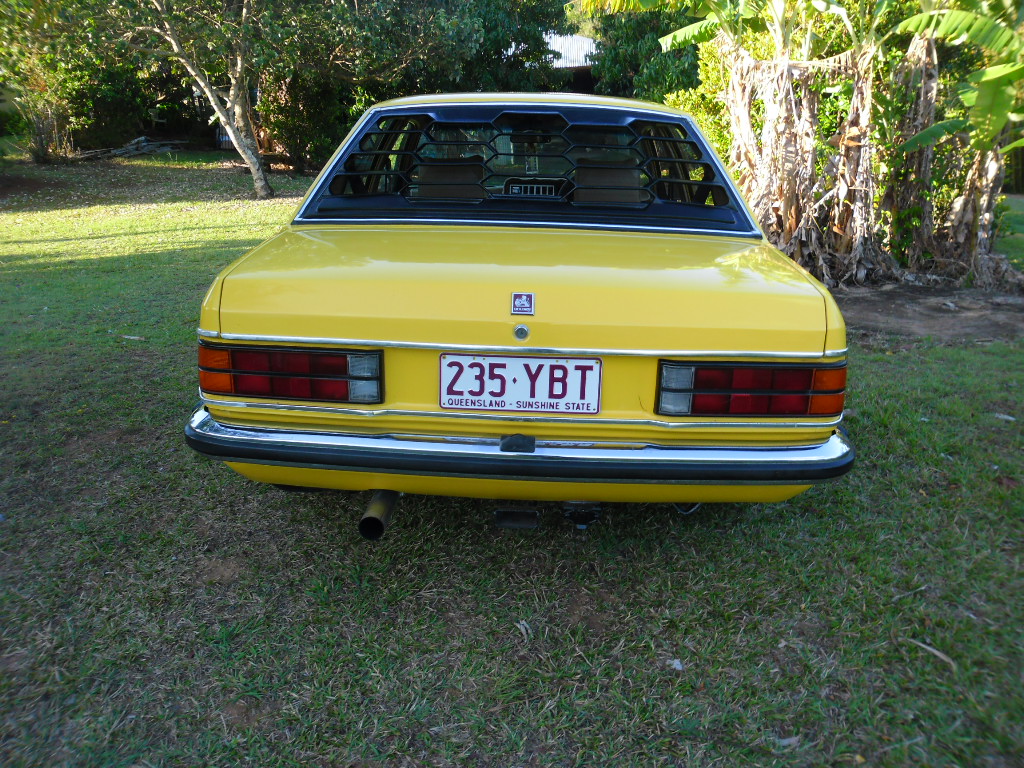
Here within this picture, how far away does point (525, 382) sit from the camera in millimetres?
2203

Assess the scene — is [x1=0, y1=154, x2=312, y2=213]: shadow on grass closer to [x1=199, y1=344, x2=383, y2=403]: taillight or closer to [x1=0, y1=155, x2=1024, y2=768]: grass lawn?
[x1=0, y1=155, x2=1024, y2=768]: grass lawn

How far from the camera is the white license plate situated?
2.20 m

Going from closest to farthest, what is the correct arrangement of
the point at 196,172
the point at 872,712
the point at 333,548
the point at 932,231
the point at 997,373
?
the point at 872,712 → the point at 333,548 → the point at 997,373 → the point at 932,231 → the point at 196,172

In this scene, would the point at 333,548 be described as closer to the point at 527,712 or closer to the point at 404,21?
the point at 527,712

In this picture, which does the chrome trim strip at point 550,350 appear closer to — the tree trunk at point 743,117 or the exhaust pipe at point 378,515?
the exhaust pipe at point 378,515

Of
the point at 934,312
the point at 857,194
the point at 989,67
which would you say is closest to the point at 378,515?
the point at 934,312

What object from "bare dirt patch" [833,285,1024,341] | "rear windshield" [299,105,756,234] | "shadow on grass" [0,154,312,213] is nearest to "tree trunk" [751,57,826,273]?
"bare dirt patch" [833,285,1024,341]

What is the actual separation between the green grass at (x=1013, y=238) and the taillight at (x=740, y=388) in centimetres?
724

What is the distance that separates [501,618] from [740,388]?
1.07 metres

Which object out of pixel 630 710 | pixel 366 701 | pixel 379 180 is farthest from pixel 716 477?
pixel 379 180

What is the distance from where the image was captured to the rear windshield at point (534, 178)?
9.52 ft

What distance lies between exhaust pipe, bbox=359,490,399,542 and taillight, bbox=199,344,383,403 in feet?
1.16

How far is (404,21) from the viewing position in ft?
44.4

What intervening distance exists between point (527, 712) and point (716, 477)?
0.86m
